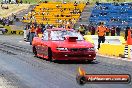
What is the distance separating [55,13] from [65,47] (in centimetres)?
4905

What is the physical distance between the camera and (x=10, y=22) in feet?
212

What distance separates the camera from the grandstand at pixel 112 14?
57088 millimetres

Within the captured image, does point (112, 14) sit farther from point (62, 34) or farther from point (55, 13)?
point (62, 34)

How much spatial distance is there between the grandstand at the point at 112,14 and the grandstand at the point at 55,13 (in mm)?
3037

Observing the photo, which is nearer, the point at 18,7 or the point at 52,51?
the point at 52,51

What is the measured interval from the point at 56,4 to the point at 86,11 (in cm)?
736

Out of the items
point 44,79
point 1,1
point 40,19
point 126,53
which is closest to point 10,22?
point 40,19

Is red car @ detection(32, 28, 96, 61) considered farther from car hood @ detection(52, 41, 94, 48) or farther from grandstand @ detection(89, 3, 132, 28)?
grandstand @ detection(89, 3, 132, 28)

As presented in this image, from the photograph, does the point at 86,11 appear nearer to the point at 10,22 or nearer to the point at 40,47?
the point at 10,22

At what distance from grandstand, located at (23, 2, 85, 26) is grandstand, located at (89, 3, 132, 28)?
3.04 m

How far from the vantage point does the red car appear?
16.9 metres

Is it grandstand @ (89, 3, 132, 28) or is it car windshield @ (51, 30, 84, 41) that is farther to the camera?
grandstand @ (89, 3, 132, 28)

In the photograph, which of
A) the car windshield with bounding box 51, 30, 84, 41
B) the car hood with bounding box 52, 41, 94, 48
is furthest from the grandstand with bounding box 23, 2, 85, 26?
the car hood with bounding box 52, 41, 94, 48

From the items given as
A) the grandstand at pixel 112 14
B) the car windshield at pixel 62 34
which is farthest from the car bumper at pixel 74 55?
the grandstand at pixel 112 14
